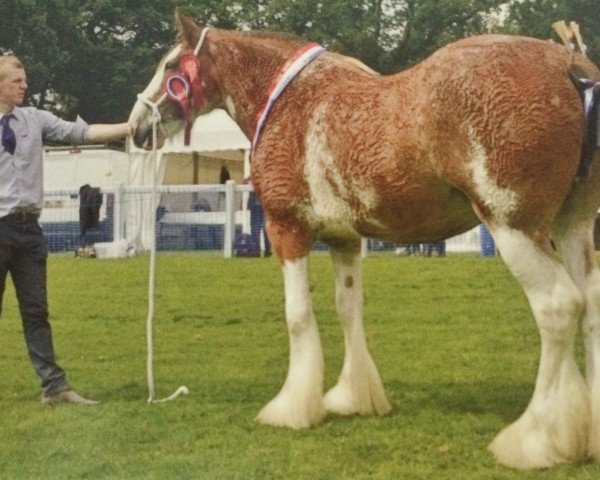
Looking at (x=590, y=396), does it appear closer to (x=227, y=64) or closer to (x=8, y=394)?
(x=227, y=64)

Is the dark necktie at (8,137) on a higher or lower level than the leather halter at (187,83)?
lower

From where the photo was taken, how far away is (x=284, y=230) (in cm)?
563

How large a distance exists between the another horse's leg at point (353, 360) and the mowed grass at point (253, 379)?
0.13m

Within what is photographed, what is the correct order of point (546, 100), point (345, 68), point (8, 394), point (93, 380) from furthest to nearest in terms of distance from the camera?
point (93, 380) < point (8, 394) < point (345, 68) < point (546, 100)

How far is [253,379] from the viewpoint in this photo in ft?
23.5

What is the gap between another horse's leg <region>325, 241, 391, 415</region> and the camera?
591 cm

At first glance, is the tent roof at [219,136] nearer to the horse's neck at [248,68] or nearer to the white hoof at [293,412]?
the horse's neck at [248,68]

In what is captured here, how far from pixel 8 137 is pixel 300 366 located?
92.4 inches

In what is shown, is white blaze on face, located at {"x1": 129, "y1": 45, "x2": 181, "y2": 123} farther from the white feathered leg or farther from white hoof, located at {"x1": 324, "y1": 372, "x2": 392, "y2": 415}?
white hoof, located at {"x1": 324, "y1": 372, "x2": 392, "y2": 415}

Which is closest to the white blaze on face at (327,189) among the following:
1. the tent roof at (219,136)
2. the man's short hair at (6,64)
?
the man's short hair at (6,64)

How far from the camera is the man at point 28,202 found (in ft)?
20.5

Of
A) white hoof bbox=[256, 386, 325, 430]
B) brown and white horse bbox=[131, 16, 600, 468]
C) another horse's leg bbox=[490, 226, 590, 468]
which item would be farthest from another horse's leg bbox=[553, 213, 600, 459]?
white hoof bbox=[256, 386, 325, 430]

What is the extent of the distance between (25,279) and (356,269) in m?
2.10

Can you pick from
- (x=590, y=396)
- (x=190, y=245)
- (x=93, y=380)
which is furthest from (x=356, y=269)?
(x=190, y=245)
